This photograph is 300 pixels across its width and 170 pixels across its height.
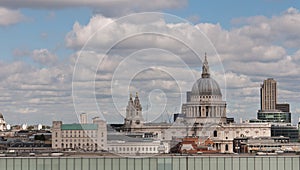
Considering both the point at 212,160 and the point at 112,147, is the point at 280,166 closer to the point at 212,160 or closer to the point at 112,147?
the point at 212,160

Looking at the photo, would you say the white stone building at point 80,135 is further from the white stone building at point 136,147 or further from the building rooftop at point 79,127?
the white stone building at point 136,147

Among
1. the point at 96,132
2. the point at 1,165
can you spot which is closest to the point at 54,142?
the point at 96,132

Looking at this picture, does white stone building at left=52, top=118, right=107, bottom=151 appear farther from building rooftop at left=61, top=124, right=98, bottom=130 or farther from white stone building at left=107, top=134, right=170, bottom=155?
white stone building at left=107, top=134, right=170, bottom=155

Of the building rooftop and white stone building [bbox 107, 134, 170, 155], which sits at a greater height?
the building rooftop

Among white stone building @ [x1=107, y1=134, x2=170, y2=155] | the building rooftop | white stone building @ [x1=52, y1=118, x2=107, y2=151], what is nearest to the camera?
white stone building @ [x1=107, y1=134, x2=170, y2=155]

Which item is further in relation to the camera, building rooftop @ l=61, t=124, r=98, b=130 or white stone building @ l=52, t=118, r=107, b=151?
building rooftop @ l=61, t=124, r=98, b=130

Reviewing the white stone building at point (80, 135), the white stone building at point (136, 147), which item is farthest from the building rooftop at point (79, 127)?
the white stone building at point (136, 147)

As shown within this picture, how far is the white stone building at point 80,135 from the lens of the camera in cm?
16788

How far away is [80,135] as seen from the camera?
7254 inches

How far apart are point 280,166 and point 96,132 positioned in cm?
12289

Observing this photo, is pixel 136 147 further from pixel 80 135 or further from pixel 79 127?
pixel 80 135

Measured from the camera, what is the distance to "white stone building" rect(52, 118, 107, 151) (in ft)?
551

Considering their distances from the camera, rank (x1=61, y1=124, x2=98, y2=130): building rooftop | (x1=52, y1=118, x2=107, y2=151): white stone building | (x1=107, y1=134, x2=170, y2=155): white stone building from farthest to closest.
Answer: (x1=61, y1=124, x2=98, y2=130): building rooftop < (x1=52, y1=118, x2=107, y2=151): white stone building < (x1=107, y1=134, x2=170, y2=155): white stone building

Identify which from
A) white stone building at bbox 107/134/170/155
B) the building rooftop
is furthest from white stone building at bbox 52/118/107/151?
white stone building at bbox 107/134/170/155
